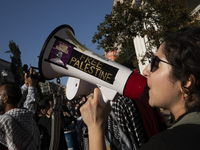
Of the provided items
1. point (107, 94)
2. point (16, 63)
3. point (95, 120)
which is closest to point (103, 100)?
point (107, 94)

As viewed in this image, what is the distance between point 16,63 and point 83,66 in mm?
23506

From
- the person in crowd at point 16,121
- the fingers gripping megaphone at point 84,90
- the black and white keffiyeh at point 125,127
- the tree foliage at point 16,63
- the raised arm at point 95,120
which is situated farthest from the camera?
the tree foliage at point 16,63

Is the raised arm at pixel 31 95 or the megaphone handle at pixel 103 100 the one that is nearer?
the megaphone handle at pixel 103 100

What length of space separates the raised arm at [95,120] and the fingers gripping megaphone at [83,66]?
0.27 m

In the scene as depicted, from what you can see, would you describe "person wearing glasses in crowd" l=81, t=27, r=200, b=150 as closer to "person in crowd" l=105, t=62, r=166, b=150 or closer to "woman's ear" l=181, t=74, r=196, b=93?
"woman's ear" l=181, t=74, r=196, b=93

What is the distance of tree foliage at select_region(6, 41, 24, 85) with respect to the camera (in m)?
21.9

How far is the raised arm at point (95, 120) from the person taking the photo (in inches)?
46.5

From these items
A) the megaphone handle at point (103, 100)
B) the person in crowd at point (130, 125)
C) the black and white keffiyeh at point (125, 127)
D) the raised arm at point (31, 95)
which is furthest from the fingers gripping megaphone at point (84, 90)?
the raised arm at point (31, 95)

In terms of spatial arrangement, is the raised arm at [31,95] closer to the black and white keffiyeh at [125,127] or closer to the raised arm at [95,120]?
the black and white keffiyeh at [125,127]

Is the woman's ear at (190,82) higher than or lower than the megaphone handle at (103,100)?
higher

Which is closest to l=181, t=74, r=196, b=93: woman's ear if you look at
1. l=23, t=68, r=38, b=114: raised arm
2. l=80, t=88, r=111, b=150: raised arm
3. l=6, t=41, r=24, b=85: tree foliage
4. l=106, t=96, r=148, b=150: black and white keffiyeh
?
l=80, t=88, r=111, b=150: raised arm

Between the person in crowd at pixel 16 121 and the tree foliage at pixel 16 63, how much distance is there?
20.8 metres

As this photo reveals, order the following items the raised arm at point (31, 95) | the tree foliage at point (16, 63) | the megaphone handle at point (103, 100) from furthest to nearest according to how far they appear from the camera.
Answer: the tree foliage at point (16, 63) → the raised arm at point (31, 95) → the megaphone handle at point (103, 100)

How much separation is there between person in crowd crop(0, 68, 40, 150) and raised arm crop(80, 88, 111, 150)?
1.15 m
